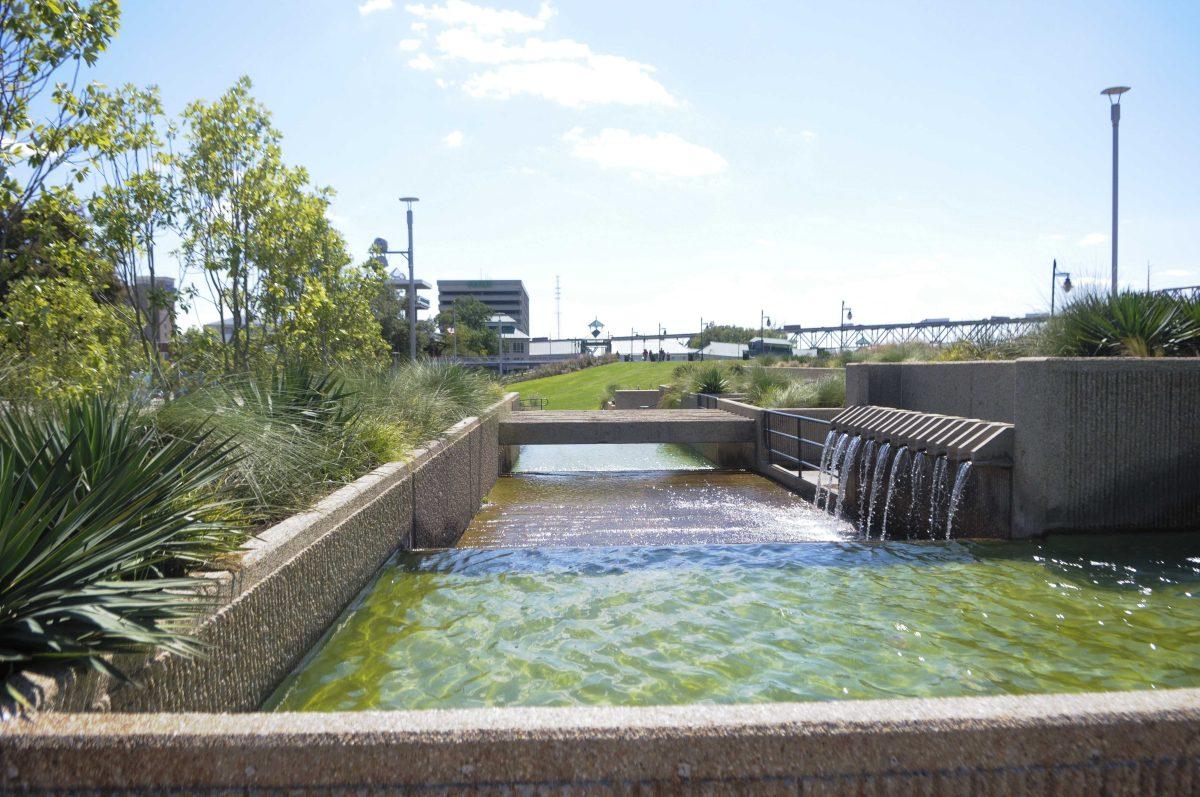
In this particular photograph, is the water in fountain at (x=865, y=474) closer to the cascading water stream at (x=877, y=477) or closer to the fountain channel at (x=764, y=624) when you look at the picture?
the cascading water stream at (x=877, y=477)

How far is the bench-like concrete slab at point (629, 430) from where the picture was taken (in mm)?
15305

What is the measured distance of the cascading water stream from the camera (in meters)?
9.05

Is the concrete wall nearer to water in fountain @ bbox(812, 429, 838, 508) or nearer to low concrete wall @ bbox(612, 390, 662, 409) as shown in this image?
water in fountain @ bbox(812, 429, 838, 508)

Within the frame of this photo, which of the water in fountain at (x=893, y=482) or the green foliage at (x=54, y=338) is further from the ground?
the green foliage at (x=54, y=338)

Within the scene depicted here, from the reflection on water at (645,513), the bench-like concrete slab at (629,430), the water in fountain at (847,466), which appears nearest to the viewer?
the reflection on water at (645,513)


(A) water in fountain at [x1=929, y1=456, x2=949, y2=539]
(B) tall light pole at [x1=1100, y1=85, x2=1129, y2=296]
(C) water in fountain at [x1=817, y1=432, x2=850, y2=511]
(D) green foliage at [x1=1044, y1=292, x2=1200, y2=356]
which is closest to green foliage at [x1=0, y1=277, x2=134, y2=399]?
(A) water in fountain at [x1=929, y1=456, x2=949, y2=539]

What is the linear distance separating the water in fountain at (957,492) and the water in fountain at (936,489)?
18cm

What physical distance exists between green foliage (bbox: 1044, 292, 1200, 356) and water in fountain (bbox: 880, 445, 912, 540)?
7.21ft

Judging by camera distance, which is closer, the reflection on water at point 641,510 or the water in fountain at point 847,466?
the reflection on water at point 641,510

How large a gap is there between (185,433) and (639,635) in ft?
9.81

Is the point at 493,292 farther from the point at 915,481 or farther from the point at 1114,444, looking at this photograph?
the point at 1114,444

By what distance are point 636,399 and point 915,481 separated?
817 inches

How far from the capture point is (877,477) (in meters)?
9.14

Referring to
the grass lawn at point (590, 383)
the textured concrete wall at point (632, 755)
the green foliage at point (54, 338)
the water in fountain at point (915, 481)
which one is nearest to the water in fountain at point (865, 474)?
the water in fountain at point (915, 481)
